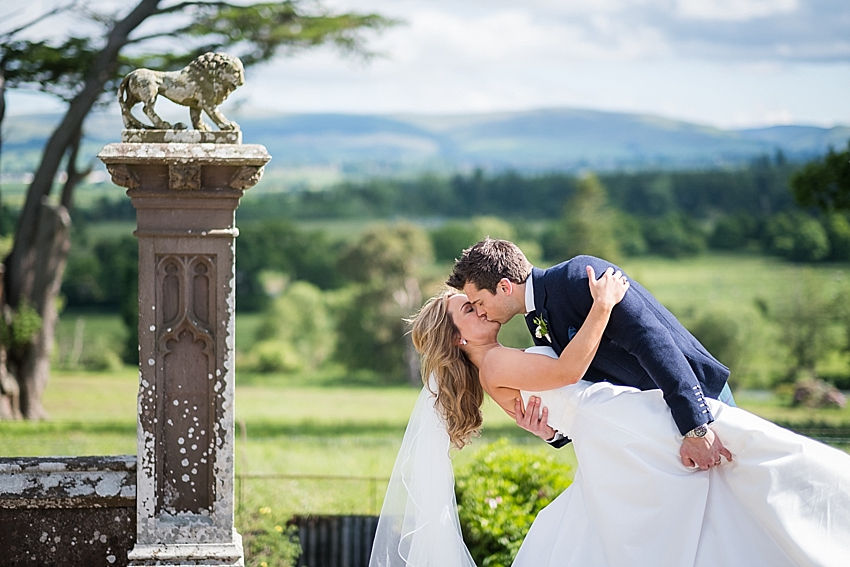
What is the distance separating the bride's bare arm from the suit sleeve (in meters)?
0.06

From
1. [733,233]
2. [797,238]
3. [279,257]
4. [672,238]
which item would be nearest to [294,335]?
[279,257]

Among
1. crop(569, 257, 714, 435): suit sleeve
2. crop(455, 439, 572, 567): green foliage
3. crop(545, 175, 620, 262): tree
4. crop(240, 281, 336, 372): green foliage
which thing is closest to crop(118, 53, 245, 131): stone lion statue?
crop(569, 257, 714, 435): suit sleeve

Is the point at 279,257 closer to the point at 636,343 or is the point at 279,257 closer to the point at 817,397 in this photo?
the point at 817,397

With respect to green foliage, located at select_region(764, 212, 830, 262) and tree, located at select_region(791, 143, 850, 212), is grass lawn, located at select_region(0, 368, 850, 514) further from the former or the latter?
green foliage, located at select_region(764, 212, 830, 262)

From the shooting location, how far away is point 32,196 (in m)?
13.2

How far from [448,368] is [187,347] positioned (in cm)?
115

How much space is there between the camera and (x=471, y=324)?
12.1 ft

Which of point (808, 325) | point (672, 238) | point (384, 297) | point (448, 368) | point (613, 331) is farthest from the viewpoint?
point (672, 238)

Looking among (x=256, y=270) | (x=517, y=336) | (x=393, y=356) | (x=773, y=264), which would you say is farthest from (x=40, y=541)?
(x=773, y=264)

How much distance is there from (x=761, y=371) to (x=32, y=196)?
76.5 feet

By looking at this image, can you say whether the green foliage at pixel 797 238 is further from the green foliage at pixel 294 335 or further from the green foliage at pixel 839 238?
the green foliage at pixel 294 335

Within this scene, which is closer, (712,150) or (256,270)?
(256,270)

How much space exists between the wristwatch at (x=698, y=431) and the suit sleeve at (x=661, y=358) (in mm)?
17

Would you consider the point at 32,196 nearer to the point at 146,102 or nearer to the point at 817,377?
the point at 146,102
